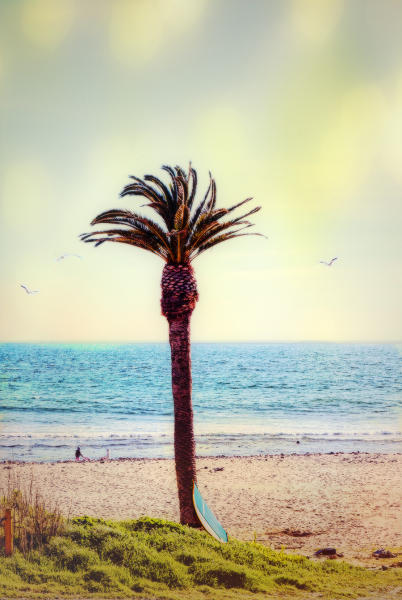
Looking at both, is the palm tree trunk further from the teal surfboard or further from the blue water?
the blue water

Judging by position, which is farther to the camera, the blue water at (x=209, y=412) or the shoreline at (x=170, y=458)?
the blue water at (x=209, y=412)

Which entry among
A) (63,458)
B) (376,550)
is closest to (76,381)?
(63,458)

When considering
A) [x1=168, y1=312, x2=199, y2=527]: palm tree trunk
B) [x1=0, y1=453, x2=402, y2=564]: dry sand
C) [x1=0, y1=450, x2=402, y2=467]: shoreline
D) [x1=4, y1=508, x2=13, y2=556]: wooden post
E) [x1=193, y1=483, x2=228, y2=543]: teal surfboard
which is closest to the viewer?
[x1=4, y1=508, x2=13, y2=556]: wooden post

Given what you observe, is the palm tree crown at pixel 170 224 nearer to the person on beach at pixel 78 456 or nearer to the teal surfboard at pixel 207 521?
the teal surfboard at pixel 207 521

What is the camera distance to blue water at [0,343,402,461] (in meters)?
27.4

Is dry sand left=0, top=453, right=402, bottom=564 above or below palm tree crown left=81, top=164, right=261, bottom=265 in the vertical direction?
below

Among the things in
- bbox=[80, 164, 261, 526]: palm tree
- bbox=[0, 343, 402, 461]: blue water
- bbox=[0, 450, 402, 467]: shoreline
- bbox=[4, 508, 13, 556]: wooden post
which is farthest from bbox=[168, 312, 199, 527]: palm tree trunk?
bbox=[0, 343, 402, 461]: blue water

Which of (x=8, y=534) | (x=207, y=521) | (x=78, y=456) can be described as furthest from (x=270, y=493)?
(x=8, y=534)

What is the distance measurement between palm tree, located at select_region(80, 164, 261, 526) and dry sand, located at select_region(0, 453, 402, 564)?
3257 millimetres

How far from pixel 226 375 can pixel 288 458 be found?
59817 mm

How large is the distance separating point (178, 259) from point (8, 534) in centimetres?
584

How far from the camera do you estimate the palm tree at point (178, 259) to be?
11.0m

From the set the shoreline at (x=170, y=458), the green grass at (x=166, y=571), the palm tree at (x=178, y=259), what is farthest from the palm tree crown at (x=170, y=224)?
the shoreline at (x=170, y=458)

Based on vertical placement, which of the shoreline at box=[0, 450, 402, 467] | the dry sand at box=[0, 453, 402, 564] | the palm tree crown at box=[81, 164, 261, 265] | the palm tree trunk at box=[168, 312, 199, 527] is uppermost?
the palm tree crown at box=[81, 164, 261, 265]
